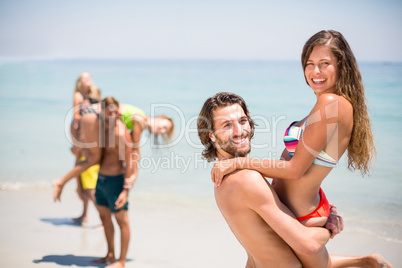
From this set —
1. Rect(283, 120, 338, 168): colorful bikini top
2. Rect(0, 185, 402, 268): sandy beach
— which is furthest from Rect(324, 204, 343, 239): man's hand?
Rect(0, 185, 402, 268): sandy beach

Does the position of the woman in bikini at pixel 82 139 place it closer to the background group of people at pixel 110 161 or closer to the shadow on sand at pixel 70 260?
the shadow on sand at pixel 70 260

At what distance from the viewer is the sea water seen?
829cm

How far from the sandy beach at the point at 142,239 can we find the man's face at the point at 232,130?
286cm

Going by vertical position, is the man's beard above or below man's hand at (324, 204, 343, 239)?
above

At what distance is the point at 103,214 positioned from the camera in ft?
17.0

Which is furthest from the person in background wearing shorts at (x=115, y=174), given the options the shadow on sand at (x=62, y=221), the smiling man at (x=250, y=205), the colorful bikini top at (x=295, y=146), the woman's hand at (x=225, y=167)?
the colorful bikini top at (x=295, y=146)

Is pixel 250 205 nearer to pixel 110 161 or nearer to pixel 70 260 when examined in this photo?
pixel 110 161

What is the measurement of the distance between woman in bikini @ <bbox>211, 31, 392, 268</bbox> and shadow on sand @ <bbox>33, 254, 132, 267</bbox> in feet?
10.7

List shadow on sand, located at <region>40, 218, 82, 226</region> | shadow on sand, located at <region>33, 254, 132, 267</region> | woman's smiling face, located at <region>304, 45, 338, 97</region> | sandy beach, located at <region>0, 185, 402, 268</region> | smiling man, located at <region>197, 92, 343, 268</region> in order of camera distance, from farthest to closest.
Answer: shadow on sand, located at <region>40, 218, 82, 226</region> → sandy beach, located at <region>0, 185, 402, 268</region> → shadow on sand, located at <region>33, 254, 132, 267</region> → woman's smiling face, located at <region>304, 45, 338, 97</region> → smiling man, located at <region>197, 92, 343, 268</region>

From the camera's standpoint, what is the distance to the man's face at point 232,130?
9.06ft

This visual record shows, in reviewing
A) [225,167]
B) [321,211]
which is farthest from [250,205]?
[321,211]

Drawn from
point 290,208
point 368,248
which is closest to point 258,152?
A: point 368,248

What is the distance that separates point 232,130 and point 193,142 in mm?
11013

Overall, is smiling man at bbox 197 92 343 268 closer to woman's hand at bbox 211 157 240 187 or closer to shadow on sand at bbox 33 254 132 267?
woman's hand at bbox 211 157 240 187
